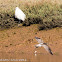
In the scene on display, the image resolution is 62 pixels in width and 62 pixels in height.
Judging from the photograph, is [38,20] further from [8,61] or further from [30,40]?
[8,61]

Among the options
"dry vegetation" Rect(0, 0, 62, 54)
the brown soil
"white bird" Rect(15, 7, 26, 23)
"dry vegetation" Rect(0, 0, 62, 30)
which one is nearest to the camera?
the brown soil

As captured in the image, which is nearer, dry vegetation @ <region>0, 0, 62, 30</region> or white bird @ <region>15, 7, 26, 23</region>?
dry vegetation @ <region>0, 0, 62, 30</region>

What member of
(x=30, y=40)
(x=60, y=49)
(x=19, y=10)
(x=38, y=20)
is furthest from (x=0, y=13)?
(x=60, y=49)

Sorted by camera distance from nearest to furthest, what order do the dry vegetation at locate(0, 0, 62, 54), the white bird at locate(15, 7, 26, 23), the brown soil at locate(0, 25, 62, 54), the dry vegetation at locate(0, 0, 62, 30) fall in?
the brown soil at locate(0, 25, 62, 54)
the dry vegetation at locate(0, 0, 62, 54)
the dry vegetation at locate(0, 0, 62, 30)
the white bird at locate(15, 7, 26, 23)

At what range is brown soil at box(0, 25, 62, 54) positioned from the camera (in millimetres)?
11609

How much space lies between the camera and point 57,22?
12812mm

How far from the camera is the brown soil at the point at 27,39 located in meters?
11.6

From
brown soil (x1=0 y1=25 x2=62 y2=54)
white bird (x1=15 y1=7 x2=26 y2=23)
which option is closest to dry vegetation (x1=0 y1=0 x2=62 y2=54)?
brown soil (x1=0 y1=25 x2=62 y2=54)

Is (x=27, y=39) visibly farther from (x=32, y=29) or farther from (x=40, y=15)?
(x=40, y=15)

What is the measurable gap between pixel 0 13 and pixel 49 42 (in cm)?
388

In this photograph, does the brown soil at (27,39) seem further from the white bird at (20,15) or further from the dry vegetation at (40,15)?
the white bird at (20,15)

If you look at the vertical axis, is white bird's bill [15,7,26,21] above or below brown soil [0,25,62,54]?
above

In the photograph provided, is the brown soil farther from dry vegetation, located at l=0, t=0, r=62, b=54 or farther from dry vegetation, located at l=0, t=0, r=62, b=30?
dry vegetation, located at l=0, t=0, r=62, b=30

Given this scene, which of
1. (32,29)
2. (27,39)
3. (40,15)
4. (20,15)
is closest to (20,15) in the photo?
(20,15)
